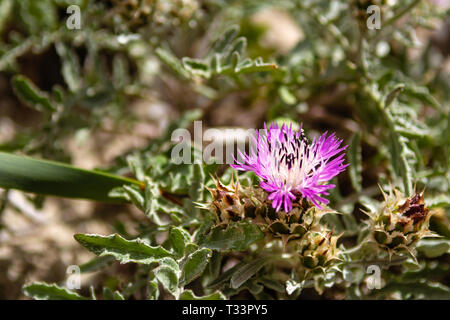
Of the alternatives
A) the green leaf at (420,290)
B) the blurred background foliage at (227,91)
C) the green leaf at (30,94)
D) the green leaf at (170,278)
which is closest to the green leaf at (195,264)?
the green leaf at (170,278)

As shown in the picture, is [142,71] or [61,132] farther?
[142,71]

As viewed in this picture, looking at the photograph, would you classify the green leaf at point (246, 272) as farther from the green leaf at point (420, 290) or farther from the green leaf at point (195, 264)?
the green leaf at point (420, 290)

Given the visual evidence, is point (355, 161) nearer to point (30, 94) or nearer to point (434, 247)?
point (434, 247)

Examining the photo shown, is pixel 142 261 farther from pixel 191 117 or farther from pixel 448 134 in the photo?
pixel 448 134
